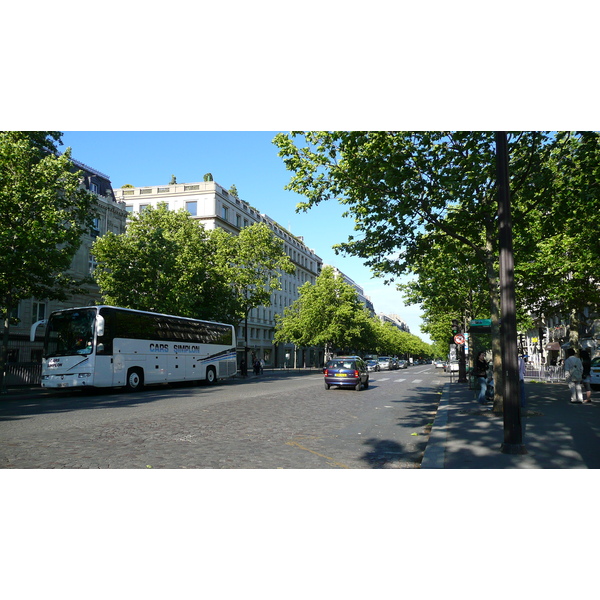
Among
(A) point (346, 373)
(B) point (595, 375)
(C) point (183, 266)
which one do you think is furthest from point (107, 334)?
(B) point (595, 375)

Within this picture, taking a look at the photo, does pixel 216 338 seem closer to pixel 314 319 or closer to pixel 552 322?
pixel 314 319

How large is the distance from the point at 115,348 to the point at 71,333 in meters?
1.87

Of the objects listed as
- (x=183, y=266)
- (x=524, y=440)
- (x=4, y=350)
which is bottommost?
(x=524, y=440)

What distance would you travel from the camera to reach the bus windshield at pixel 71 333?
71.6 ft

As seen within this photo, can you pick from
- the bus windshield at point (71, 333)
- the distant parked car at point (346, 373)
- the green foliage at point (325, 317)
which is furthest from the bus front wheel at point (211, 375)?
the green foliage at point (325, 317)

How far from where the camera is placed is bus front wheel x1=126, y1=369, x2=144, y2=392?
2409 cm

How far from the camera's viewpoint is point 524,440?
9.07 metres

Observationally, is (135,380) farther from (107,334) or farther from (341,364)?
(341,364)

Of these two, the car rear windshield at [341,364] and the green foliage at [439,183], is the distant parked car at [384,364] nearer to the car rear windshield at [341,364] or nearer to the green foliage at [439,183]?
the car rear windshield at [341,364]

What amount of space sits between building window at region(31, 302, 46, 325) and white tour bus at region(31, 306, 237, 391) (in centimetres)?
1381

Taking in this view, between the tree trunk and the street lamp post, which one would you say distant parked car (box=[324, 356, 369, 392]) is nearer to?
the tree trunk

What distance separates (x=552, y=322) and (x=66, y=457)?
59.3 meters

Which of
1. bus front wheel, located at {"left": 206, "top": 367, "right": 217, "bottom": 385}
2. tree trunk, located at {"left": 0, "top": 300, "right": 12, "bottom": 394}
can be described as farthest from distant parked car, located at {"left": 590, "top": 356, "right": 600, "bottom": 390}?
tree trunk, located at {"left": 0, "top": 300, "right": 12, "bottom": 394}

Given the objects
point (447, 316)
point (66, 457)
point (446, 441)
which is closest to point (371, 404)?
point (446, 441)
